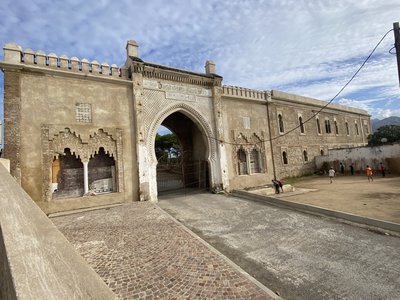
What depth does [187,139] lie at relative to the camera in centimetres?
1698

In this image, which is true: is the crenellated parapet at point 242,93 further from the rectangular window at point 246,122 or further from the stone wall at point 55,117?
the stone wall at point 55,117

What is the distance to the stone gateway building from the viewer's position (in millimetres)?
8961

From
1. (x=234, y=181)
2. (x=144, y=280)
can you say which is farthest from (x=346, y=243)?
(x=234, y=181)

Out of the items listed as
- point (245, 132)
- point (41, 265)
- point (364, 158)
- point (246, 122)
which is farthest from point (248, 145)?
point (41, 265)

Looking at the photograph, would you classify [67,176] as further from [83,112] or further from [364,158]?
[364,158]

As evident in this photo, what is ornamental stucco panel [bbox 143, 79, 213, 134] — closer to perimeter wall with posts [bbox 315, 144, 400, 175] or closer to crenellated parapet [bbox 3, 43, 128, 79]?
crenellated parapet [bbox 3, 43, 128, 79]

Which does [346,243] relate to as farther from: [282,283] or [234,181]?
[234,181]

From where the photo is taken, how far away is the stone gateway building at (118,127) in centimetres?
896

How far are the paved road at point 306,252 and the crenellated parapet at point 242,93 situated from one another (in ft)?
30.2

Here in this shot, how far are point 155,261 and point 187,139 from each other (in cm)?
1280

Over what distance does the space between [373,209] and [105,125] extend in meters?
12.3

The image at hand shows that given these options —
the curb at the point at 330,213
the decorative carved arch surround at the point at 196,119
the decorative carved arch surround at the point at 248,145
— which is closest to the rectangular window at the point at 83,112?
the decorative carved arch surround at the point at 196,119

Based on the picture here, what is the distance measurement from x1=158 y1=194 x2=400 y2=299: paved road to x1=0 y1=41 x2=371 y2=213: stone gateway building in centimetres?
491

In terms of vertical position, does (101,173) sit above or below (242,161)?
below
